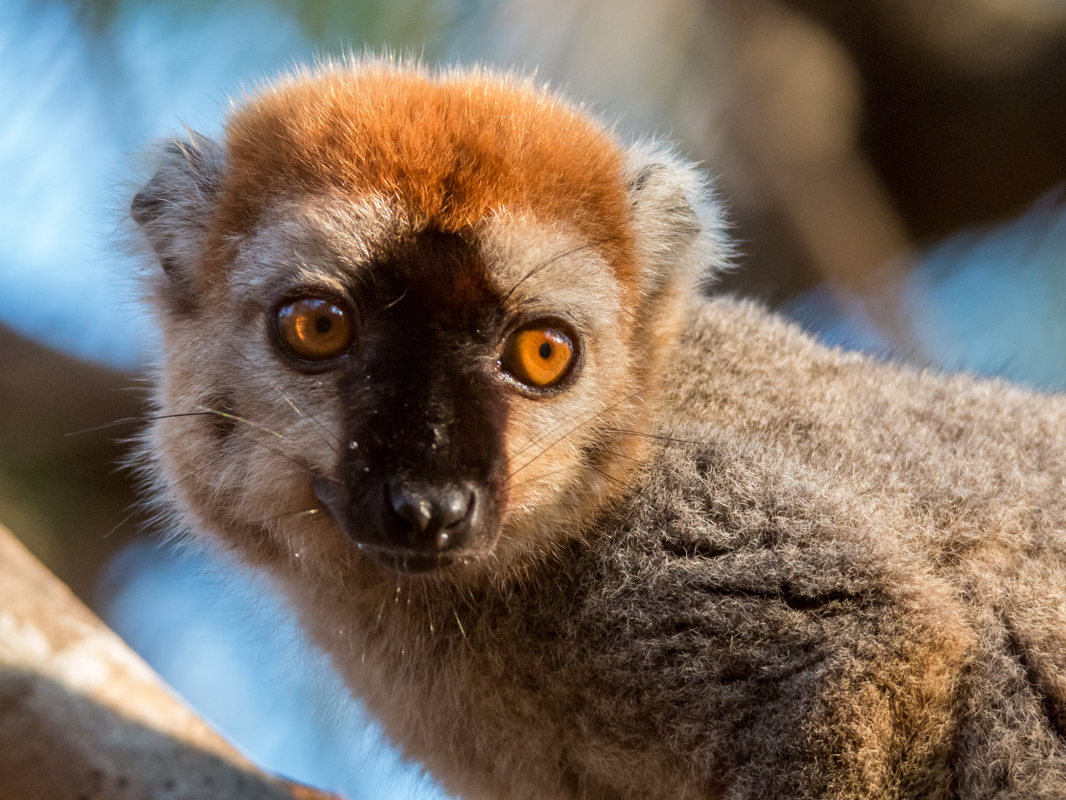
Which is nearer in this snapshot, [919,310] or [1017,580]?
[1017,580]

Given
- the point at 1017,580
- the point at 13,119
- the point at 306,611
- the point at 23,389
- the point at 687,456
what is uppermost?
the point at 1017,580

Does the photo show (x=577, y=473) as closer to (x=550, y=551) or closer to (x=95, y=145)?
(x=550, y=551)

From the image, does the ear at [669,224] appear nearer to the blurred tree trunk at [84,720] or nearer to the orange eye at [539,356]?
the orange eye at [539,356]

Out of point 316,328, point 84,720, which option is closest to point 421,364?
point 316,328

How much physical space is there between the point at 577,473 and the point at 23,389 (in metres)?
2.67

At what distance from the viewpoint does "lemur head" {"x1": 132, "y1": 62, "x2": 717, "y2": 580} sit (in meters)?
1.67

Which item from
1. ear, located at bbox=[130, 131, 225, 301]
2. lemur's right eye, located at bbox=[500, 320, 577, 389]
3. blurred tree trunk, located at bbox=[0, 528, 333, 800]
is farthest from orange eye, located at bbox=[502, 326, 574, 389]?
blurred tree trunk, located at bbox=[0, 528, 333, 800]

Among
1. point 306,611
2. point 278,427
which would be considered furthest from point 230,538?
point 278,427

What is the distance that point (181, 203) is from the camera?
2.13 metres

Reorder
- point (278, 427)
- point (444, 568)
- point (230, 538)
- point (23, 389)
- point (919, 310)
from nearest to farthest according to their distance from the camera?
1. point (444, 568)
2. point (278, 427)
3. point (230, 538)
4. point (23, 389)
5. point (919, 310)

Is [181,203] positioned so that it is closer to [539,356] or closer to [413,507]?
[539,356]

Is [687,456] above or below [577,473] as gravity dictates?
above

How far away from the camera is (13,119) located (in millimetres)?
2996

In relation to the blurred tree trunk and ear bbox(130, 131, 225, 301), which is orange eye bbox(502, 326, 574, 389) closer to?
ear bbox(130, 131, 225, 301)
